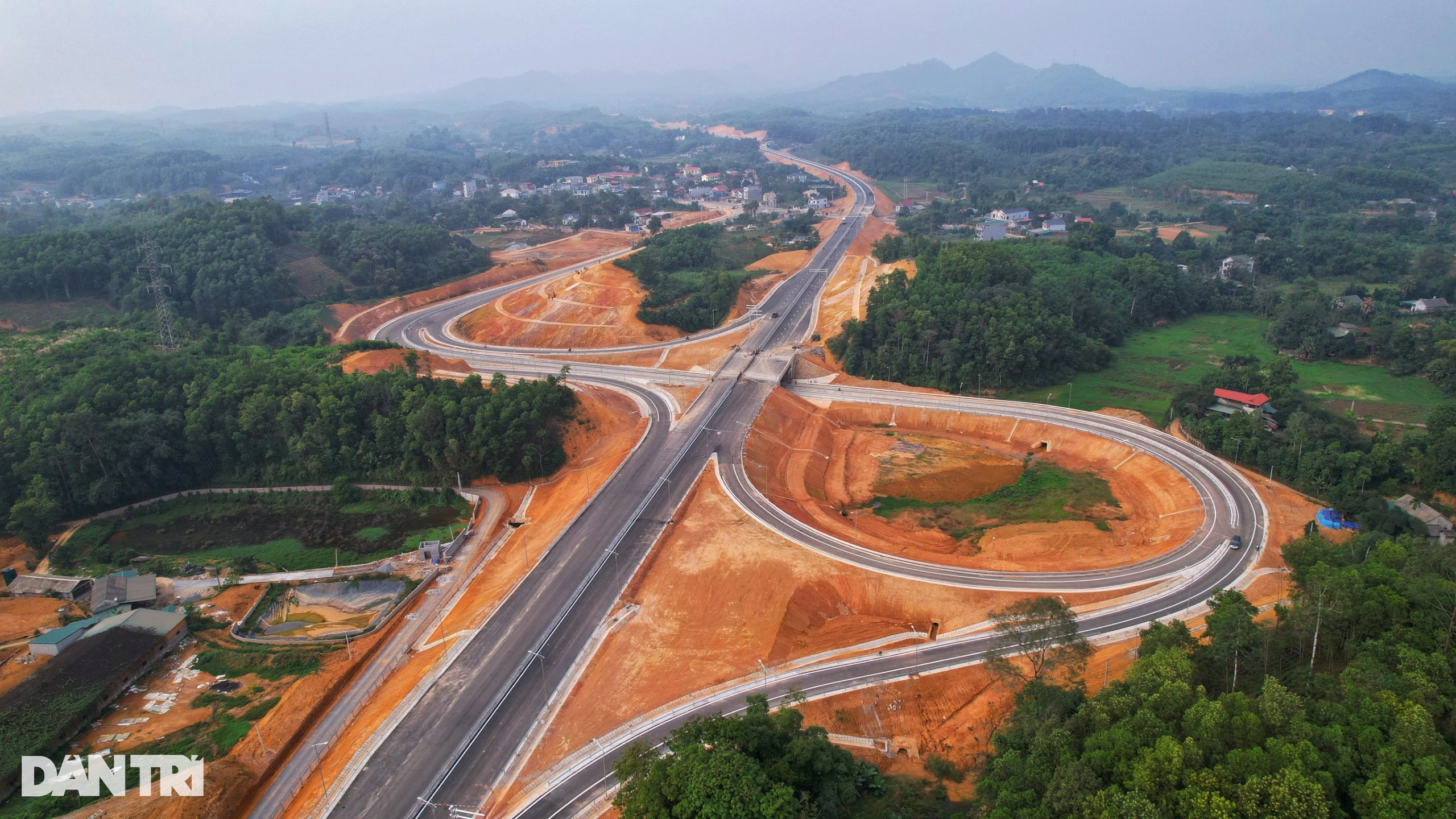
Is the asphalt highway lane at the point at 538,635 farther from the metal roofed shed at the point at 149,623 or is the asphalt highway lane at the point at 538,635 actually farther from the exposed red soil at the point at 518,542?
the metal roofed shed at the point at 149,623

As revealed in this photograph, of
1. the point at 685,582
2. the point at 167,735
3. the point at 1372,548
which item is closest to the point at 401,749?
the point at 167,735

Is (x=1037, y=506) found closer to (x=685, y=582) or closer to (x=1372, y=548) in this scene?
(x=1372, y=548)

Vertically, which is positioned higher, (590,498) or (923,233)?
(923,233)

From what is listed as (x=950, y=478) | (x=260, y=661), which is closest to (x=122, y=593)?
(x=260, y=661)

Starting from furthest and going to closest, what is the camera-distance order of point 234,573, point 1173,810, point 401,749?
point 234,573
point 401,749
point 1173,810

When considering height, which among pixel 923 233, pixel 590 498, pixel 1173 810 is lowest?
pixel 590 498

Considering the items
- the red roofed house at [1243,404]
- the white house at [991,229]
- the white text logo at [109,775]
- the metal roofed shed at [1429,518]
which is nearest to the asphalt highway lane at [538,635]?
the white text logo at [109,775]

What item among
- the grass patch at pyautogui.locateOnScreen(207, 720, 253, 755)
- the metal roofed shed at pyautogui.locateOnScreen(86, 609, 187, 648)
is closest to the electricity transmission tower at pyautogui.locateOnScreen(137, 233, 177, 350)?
the metal roofed shed at pyautogui.locateOnScreen(86, 609, 187, 648)
